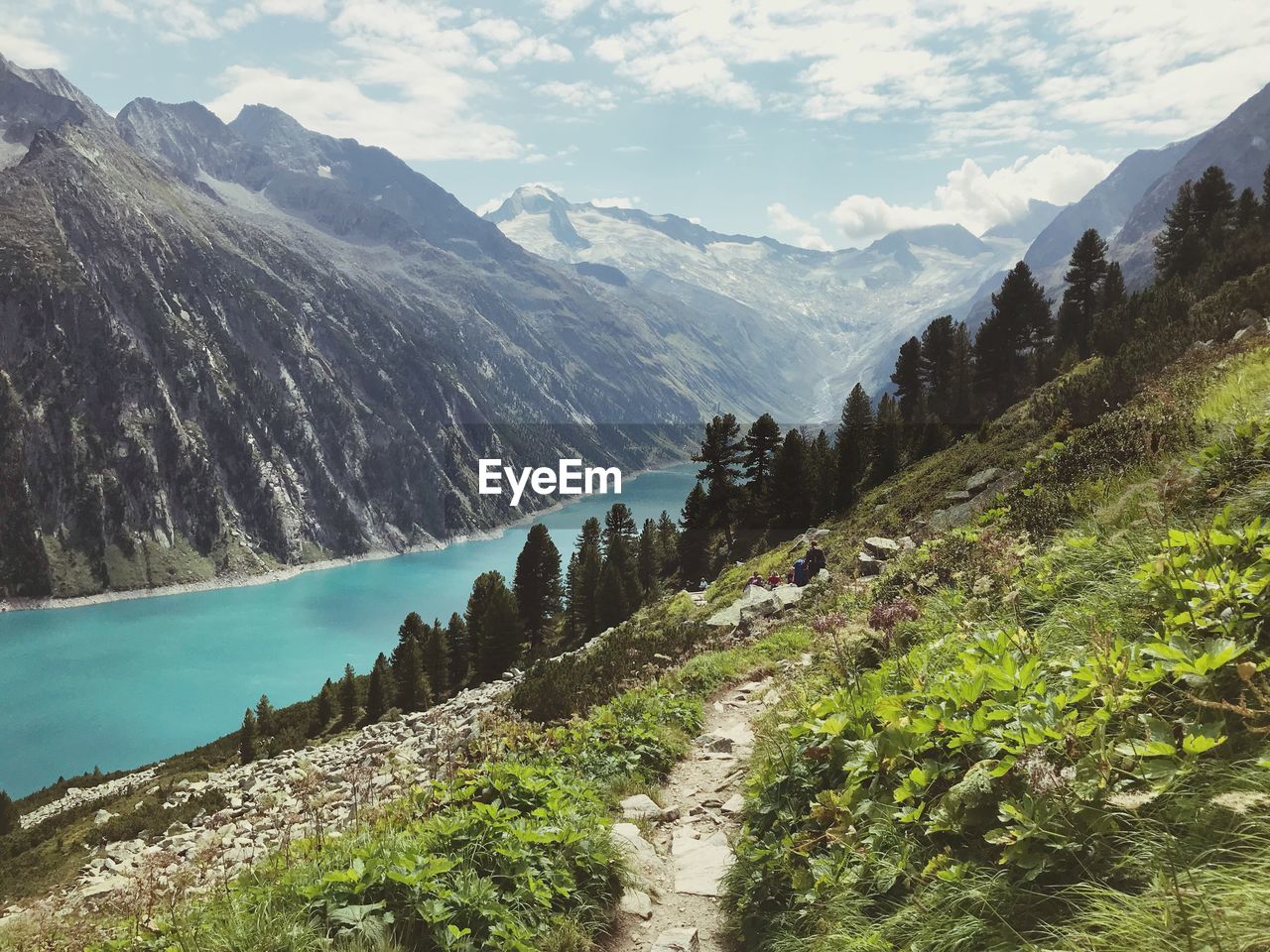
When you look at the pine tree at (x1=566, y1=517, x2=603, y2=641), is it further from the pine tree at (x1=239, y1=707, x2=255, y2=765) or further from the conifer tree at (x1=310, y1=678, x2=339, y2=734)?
the pine tree at (x1=239, y1=707, x2=255, y2=765)

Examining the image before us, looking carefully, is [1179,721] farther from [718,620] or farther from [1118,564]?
[718,620]

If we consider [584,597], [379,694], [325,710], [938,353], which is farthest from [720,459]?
[325,710]

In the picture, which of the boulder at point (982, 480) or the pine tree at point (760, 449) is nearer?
the boulder at point (982, 480)

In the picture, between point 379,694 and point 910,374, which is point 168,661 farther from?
point 910,374

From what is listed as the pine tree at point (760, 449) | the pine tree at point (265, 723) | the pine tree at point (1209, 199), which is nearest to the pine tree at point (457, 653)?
the pine tree at point (265, 723)

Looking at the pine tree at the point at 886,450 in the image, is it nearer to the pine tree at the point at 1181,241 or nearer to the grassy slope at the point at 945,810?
the pine tree at the point at 1181,241
